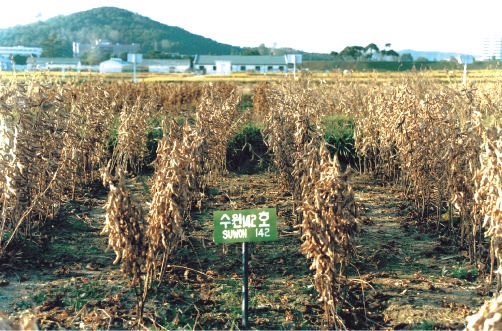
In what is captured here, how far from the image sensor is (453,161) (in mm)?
5828

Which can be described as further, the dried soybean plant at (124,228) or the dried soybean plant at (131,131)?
the dried soybean plant at (131,131)

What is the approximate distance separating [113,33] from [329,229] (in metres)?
152

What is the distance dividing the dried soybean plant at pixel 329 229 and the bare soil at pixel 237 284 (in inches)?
15.7

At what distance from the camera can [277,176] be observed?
30.8ft

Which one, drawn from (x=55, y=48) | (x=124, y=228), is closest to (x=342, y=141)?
(x=124, y=228)

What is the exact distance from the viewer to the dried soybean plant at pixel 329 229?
13.7 ft

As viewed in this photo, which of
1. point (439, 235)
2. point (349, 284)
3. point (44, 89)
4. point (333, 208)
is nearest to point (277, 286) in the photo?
point (349, 284)

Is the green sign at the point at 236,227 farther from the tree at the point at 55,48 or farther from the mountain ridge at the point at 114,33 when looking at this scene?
the mountain ridge at the point at 114,33

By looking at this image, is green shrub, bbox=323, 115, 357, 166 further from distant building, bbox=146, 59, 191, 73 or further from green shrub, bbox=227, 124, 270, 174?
distant building, bbox=146, 59, 191, 73

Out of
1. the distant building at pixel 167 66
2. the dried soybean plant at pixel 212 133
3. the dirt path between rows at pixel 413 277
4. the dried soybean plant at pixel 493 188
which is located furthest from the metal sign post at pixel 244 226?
the distant building at pixel 167 66

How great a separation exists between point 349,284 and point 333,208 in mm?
973

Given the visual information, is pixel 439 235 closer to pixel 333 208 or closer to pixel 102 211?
pixel 333 208

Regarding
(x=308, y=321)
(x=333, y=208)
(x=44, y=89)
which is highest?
(x=44, y=89)

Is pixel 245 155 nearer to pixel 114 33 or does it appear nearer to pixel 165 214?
pixel 165 214
